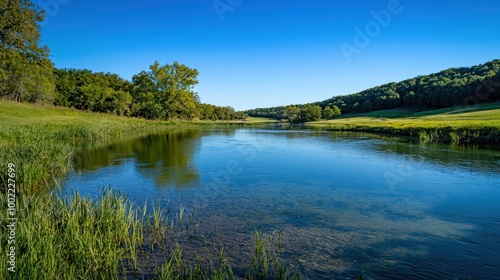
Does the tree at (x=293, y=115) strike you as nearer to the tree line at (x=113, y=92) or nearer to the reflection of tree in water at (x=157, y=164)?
the tree line at (x=113, y=92)

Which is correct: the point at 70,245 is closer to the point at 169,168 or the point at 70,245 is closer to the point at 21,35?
the point at 169,168

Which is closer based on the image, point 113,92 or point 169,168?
point 169,168

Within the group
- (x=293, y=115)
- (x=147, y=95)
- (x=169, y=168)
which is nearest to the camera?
(x=169, y=168)

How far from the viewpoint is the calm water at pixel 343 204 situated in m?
6.39

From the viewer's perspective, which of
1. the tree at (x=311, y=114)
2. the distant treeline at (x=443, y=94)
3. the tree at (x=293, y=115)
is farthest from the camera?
the tree at (x=293, y=115)

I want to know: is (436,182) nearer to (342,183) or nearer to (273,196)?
(342,183)

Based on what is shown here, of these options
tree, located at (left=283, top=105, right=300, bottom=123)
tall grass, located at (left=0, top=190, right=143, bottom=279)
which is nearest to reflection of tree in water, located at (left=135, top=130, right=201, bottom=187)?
tall grass, located at (left=0, top=190, right=143, bottom=279)

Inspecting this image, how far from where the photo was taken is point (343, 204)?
10.4 metres

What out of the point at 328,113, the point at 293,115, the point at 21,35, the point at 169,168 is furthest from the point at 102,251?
the point at 293,115

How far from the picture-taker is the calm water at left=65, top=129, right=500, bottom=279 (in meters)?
6.39

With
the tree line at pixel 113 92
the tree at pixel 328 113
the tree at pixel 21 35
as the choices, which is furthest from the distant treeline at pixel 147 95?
the tree at pixel 328 113

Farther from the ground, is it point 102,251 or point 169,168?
point 102,251

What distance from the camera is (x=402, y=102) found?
11150 centimetres

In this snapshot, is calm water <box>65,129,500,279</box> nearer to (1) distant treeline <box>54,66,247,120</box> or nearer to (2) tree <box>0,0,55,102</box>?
(2) tree <box>0,0,55,102</box>
